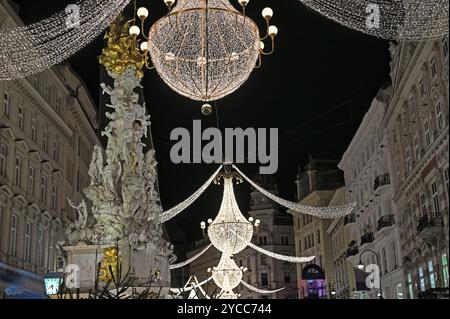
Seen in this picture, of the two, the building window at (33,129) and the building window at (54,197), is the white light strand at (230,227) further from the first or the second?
the building window at (54,197)

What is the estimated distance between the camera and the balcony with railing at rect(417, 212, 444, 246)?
27.3 m

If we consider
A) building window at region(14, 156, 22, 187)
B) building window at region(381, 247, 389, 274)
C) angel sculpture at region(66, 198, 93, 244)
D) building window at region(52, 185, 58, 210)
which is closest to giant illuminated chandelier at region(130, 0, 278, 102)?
angel sculpture at region(66, 198, 93, 244)

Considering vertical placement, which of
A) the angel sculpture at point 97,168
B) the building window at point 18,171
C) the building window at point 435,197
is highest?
the building window at point 18,171

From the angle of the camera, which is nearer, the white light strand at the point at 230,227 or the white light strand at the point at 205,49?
the white light strand at the point at 205,49

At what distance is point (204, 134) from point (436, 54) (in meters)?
11.0

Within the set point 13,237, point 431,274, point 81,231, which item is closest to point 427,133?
point 431,274

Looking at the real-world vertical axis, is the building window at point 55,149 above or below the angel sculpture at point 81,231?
above

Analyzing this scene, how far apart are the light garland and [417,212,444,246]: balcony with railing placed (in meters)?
14.0

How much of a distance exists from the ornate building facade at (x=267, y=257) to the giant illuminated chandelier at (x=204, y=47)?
70256 millimetres

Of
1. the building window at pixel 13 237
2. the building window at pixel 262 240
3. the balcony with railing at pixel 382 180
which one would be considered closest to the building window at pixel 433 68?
the balcony with railing at pixel 382 180

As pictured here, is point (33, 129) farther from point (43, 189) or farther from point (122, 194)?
point (122, 194)

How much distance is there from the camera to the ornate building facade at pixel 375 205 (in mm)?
39656
